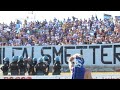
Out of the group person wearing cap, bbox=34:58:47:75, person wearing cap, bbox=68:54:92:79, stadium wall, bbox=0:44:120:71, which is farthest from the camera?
person wearing cap, bbox=34:58:47:75

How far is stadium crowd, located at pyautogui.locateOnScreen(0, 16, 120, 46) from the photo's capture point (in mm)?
11234

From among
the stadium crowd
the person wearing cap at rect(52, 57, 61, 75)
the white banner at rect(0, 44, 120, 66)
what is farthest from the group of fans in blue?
the stadium crowd

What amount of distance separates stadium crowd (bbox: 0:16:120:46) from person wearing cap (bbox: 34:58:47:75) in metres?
0.48

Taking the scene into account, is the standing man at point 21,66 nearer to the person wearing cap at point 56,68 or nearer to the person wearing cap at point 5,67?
the person wearing cap at point 5,67

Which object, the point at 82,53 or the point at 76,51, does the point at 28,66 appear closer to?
the point at 76,51

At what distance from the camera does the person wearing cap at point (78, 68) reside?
34.7 ft

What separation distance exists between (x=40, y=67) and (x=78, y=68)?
1219 mm

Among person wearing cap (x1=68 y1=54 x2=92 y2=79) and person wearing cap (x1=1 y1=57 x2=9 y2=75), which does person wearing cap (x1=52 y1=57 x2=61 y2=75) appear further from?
person wearing cap (x1=1 y1=57 x2=9 y2=75)

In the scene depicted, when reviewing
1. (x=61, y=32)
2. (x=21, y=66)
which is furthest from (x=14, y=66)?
(x=61, y=32)

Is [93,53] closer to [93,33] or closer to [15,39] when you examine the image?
[93,33]

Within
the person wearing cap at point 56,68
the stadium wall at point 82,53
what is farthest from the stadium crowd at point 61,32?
the person wearing cap at point 56,68

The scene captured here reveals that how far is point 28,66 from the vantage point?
11.3 meters

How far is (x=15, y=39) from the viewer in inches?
453

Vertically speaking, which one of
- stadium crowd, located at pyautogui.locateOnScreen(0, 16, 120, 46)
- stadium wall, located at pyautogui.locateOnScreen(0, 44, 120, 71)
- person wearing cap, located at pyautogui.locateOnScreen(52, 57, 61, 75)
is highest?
stadium crowd, located at pyautogui.locateOnScreen(0, 16, 120, 46)
